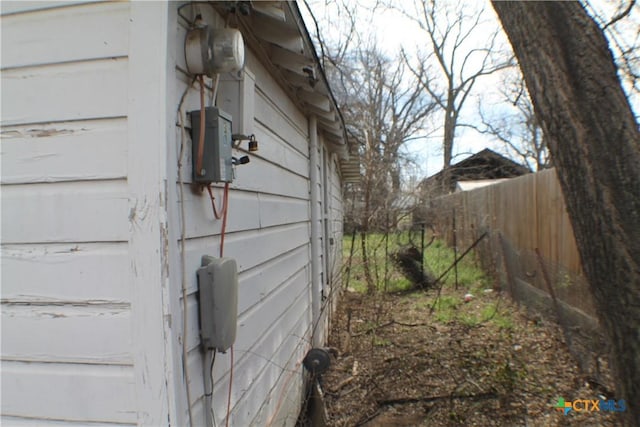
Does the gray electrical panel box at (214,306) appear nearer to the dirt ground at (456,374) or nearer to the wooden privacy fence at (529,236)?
the dirt ground at (456,374)

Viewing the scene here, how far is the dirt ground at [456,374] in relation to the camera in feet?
11.7

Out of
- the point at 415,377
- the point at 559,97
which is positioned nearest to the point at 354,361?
the point at 415,377

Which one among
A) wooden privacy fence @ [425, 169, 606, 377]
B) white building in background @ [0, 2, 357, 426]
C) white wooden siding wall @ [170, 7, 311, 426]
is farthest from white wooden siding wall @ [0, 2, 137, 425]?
wooden privacy fence @ [425, 169, 606, 377]

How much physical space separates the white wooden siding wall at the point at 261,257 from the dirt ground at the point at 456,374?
82cm

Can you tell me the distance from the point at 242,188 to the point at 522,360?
13.5ft

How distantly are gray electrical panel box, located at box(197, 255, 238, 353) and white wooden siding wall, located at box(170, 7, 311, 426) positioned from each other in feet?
0.13

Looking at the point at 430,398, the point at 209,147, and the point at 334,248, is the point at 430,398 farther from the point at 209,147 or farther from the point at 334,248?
the point at 334,248

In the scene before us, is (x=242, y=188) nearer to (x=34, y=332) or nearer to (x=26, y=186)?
(x=26, y=186)

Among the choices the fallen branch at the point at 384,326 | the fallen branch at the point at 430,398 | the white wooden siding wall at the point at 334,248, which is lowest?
the fallen branch at the point at 430,398

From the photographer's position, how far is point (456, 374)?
4.25 m

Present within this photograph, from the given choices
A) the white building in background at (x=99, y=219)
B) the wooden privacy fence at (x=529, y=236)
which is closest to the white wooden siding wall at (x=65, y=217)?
the white building in background at (x=99, y=219)

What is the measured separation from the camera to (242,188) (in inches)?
85.2

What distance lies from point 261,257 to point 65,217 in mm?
1237

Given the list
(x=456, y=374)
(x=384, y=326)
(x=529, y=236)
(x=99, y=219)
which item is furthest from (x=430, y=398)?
(x=529, y=236)
